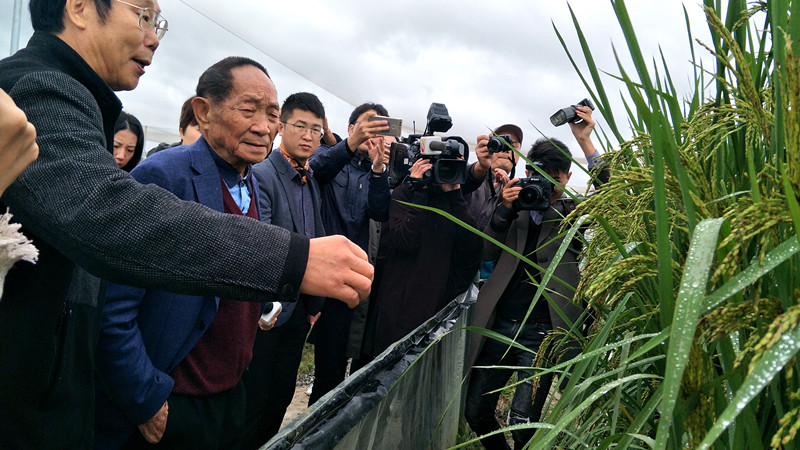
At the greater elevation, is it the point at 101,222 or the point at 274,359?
the point at 101,222

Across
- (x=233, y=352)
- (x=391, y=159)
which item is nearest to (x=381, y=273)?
(x=391, y=159)

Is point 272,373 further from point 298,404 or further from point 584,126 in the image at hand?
point 584,126

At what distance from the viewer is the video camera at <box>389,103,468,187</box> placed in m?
3.29

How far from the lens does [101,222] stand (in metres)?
0.85

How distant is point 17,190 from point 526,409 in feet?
8.62

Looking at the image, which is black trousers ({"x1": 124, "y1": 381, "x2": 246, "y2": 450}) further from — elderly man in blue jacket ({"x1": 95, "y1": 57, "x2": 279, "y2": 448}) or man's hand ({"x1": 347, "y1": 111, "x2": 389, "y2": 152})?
man's hand ({"x1": 347, "y1": 111, "x2": 389, "y2": 152})

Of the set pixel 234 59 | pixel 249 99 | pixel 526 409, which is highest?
pixel 234 59

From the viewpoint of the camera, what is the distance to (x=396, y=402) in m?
1.75

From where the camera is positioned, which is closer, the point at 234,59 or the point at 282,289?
the point at 282,289

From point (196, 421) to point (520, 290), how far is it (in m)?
1.90

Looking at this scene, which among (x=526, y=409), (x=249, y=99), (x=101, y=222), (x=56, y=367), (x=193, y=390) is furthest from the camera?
(x=526, y=409)

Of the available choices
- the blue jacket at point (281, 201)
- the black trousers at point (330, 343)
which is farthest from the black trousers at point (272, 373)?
the black trousers at point (330, 343)

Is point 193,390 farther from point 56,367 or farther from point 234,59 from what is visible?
point 234,59

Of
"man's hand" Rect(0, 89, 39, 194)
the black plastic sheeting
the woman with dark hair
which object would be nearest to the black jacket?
"man's hand" Rect(0, 89, 39, 194)
